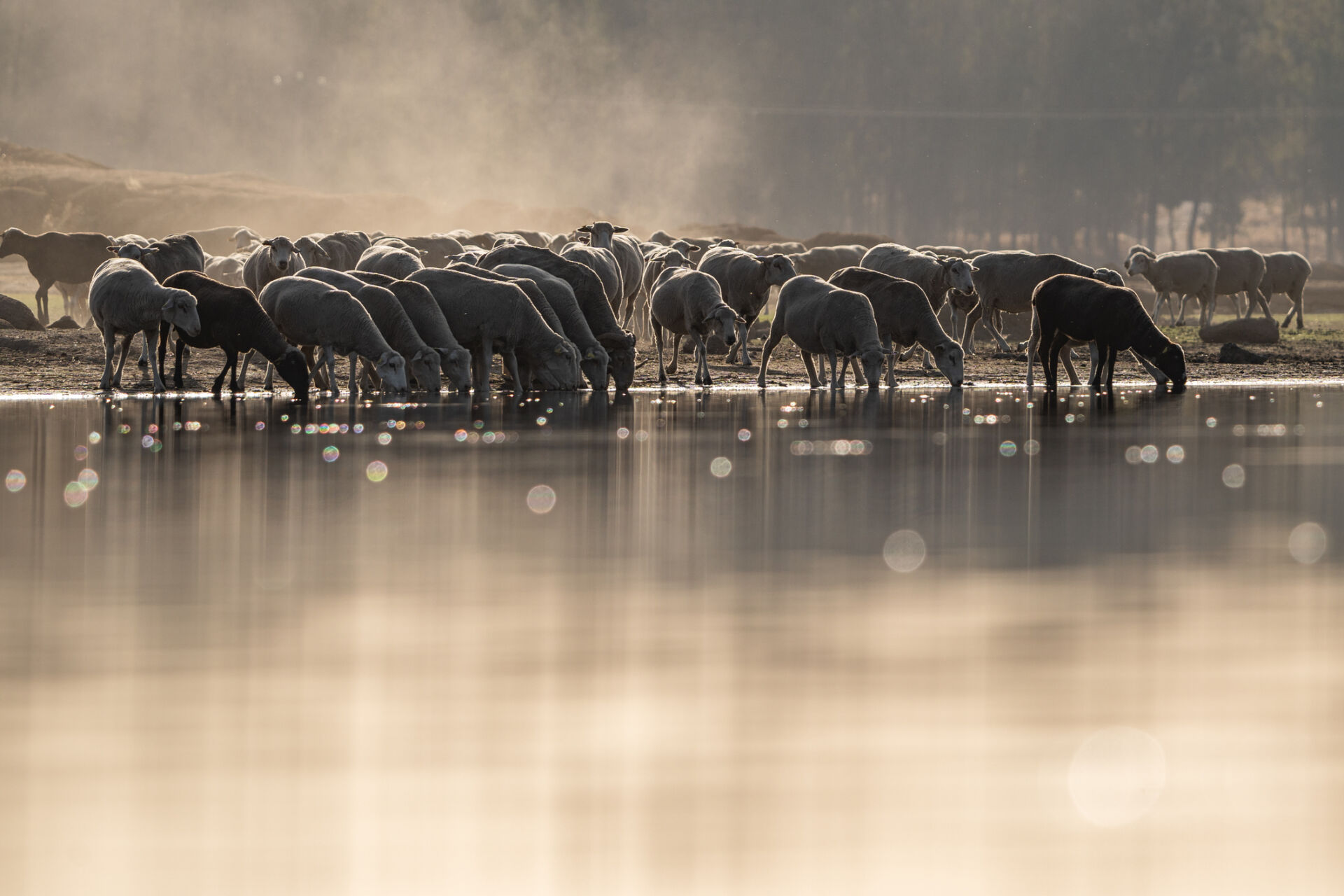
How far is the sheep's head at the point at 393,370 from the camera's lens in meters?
25.7

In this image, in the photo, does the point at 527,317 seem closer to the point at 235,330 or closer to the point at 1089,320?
the point at 235,330

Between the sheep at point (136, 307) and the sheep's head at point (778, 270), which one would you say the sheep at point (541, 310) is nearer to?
the sheep at point (136, 307)

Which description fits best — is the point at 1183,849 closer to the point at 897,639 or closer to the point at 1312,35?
the point at 897,639

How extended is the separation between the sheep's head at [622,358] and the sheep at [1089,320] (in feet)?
19.7

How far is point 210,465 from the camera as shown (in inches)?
554

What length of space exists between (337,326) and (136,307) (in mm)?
2756

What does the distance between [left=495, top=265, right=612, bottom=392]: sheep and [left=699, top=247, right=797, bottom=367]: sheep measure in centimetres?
539

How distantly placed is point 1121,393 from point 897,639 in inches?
841

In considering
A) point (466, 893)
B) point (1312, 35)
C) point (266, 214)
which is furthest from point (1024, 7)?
point (466, 893)

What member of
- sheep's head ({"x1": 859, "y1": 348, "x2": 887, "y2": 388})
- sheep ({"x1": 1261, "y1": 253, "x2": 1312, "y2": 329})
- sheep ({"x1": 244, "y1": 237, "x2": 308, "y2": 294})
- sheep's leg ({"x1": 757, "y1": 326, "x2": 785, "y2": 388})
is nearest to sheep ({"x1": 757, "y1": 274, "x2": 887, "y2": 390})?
sheep's head ({"x1": 859, "y1": 348, "x2": 887, "y2": 388})

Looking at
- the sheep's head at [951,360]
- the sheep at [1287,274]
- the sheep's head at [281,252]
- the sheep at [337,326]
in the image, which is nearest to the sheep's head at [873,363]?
the sheep's head at [951,360]

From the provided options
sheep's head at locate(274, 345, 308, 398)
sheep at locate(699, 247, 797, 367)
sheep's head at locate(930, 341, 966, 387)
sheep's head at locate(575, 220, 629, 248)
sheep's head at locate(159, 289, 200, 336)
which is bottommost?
sheep's head at locate(274, 345, 308, 398)

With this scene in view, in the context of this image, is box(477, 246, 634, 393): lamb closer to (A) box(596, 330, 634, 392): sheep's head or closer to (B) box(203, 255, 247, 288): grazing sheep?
(A) box(596, 330, 634, 392): sheep's head

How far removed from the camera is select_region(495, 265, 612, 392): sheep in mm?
28391
